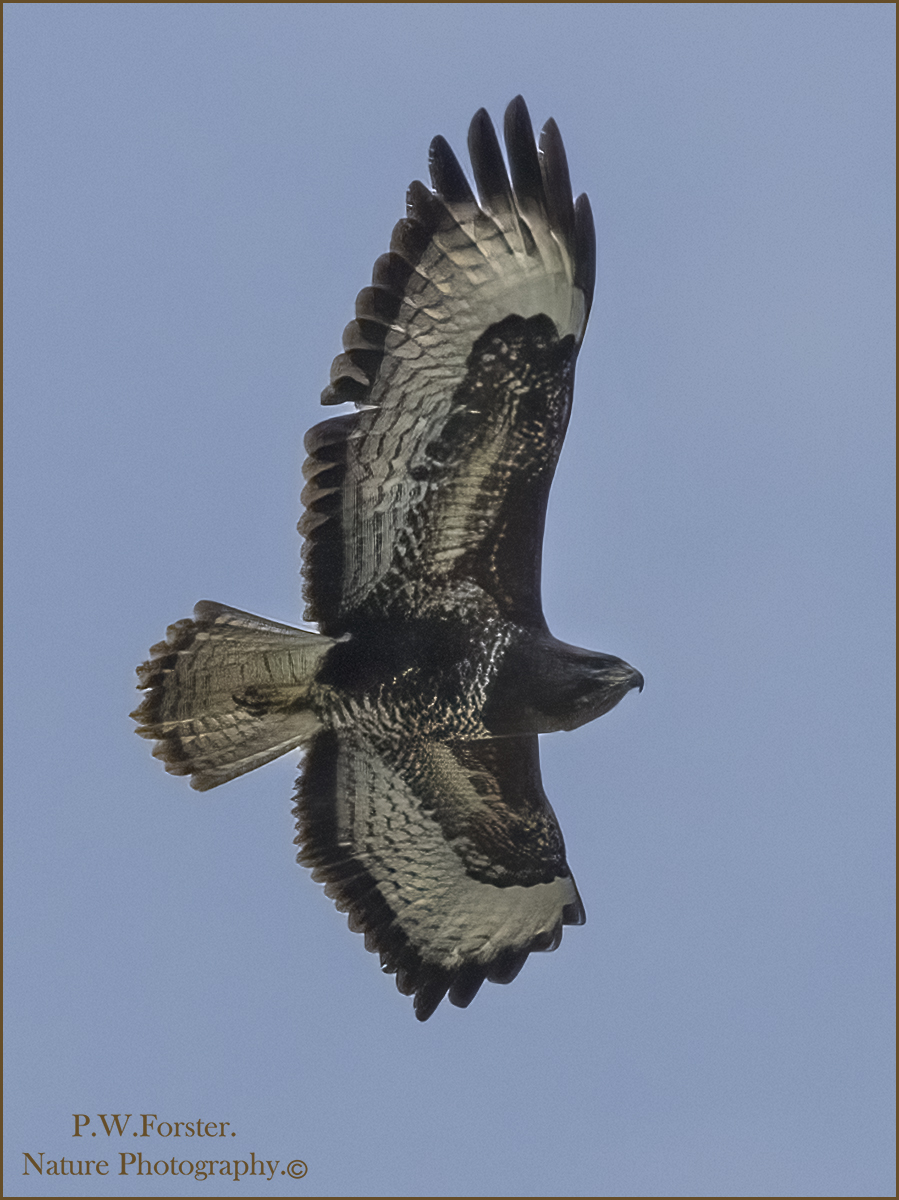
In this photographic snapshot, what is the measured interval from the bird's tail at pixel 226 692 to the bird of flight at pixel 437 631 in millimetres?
11

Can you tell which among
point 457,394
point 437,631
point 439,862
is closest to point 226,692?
point 437,631

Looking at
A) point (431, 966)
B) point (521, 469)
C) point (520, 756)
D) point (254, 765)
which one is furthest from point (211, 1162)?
point (521, 469)

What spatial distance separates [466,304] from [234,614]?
6.32 feet

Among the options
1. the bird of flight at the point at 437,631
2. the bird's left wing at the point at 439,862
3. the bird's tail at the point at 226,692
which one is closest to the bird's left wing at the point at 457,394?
the bird of flight at the point at 437,631

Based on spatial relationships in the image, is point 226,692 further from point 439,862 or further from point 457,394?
point 457,394

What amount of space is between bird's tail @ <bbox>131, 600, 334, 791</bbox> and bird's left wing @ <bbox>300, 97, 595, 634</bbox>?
307mm

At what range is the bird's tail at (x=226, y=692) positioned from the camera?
6848mm

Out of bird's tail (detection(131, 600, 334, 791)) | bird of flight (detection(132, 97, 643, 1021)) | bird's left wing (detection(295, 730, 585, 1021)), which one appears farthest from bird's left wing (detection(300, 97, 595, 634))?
bird's left wing (detection(295, 730, 585, 1021))

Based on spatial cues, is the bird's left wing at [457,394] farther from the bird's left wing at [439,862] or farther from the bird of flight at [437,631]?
the bird's left wing at [439,862]

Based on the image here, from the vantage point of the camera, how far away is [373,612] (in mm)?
6871

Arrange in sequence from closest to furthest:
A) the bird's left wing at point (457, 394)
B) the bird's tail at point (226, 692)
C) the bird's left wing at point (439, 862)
Answer: the bird's left wing at point (457, 394) → the bird's tail at point (226, 692) → the bird's left wing at point (439, 862)

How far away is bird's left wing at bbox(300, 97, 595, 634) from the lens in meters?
6.33

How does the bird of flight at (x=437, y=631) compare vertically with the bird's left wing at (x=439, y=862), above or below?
above

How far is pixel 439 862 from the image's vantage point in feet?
24.6
